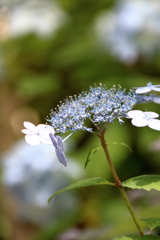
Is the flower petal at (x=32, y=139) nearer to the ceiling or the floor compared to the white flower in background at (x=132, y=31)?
nearer to the floor

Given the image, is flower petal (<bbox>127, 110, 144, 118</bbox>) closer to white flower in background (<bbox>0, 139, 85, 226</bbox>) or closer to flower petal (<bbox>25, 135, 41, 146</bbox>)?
flower petal (<bbox>25, 135, 41, 146</bbox>)

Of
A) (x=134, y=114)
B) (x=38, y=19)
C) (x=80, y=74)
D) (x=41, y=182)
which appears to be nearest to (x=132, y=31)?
(x=80, y=74)

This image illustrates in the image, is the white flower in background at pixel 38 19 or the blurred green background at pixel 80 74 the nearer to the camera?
the blurred green background at pixel 80 74

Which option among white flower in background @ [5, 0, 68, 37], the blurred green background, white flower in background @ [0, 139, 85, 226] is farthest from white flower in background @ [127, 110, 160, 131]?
white flower in background @ [5, 0, 68, 37]

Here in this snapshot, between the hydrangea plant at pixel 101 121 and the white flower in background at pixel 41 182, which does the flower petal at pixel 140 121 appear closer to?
the hydrangea plant at pixel 101 121

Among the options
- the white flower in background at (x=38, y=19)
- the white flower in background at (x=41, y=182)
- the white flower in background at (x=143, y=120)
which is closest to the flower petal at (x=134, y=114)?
the white flower in background at (x=143, y=120)
